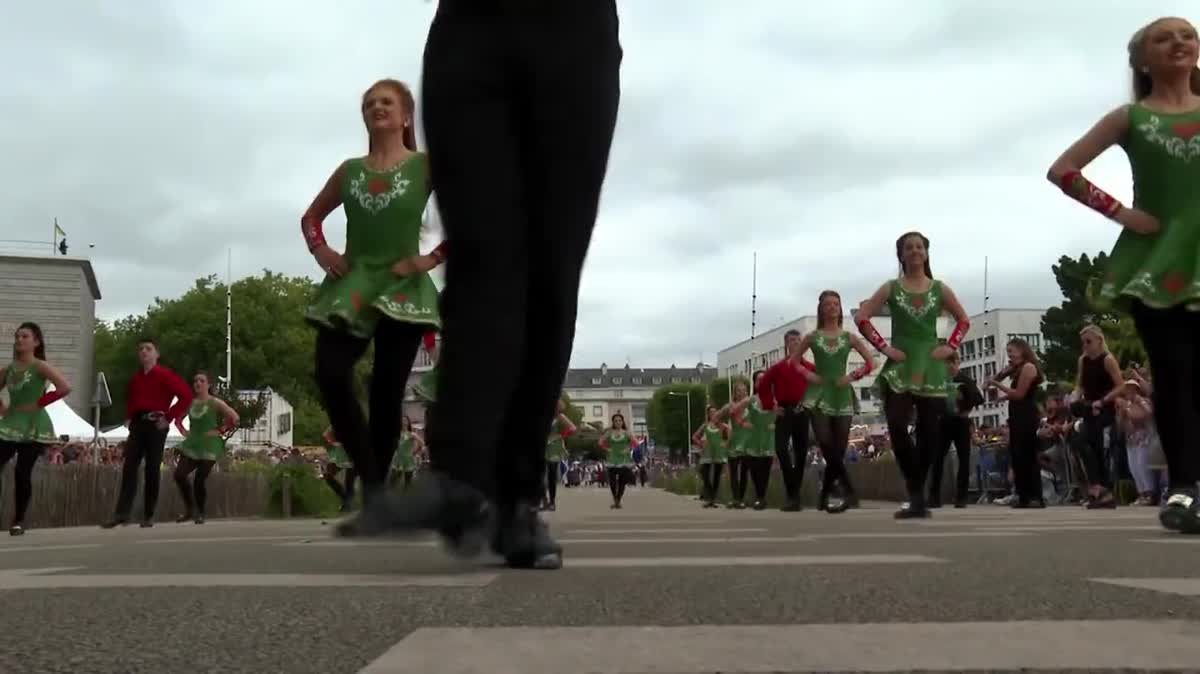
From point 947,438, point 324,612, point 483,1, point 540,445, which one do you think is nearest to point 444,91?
point 483,1

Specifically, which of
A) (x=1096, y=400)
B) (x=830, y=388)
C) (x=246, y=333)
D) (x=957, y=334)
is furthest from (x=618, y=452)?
(x=246, y=333)

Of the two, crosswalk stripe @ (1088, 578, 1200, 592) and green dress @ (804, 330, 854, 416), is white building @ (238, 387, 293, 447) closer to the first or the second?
green dress @ (804, 330, 854, 416)

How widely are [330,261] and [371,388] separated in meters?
0.81

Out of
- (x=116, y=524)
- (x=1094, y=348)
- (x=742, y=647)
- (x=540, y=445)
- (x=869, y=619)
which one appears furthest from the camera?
(x=116, y=524)

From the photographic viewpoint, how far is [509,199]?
11.3 feet

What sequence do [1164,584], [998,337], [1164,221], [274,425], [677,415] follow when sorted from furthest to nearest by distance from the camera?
[677,415] < [998,337] < [274,425] < [1164,221] < [1164,584]

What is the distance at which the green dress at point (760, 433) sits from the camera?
18797mm

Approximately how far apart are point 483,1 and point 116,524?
10980 mm

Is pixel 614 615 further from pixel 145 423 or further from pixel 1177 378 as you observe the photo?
pixel 145 423

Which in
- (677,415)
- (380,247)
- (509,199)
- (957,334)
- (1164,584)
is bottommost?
(1164,584)

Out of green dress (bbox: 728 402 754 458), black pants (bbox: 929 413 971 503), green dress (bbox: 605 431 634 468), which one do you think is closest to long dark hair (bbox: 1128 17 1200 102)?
black pants (bbox: 929 413 971 503)

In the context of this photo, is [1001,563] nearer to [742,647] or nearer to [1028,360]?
[742,647]

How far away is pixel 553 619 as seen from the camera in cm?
223

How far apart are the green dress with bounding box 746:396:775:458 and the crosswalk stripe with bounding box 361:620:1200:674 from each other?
659 inches
